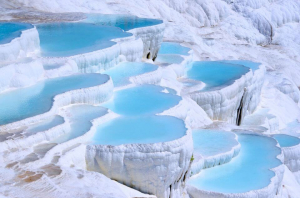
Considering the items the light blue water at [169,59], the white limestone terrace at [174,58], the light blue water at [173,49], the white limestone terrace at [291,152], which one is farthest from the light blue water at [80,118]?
the light blue water at [173,49]

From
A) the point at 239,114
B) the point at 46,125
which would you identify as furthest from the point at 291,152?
the point at 46,125

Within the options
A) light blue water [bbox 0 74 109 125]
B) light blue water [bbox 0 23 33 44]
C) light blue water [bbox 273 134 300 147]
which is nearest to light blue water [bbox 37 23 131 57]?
light blue water [bbox 0 23 33 44]

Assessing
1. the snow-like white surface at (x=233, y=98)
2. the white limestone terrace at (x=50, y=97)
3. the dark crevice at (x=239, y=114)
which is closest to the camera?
the white limestone terrace at (x=50, y=97)

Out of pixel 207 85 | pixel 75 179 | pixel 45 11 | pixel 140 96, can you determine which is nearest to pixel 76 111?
pixel 140 96

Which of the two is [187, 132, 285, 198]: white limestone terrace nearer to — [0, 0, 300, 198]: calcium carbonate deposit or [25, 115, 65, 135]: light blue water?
[0, 0, 300, 198]: calcium carbonate deposit

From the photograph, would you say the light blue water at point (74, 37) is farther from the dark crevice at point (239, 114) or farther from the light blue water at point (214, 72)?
the dark crevice at point (239, 114)

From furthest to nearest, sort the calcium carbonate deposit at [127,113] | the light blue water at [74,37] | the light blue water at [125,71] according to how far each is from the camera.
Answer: the light blue water at [74,37]
the light blue water at [125,71]
the calcium carbonate deposit at [127,113]

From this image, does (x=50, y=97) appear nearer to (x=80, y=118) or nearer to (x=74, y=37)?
(x=80, y=118)
